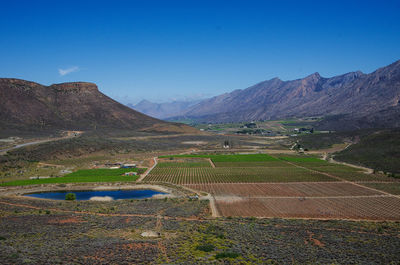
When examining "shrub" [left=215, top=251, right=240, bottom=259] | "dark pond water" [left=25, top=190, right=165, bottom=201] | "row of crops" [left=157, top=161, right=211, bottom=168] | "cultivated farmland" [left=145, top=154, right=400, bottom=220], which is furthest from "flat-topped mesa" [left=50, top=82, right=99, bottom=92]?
"shrub" [left=215, top=251, right=240, bottom=259]

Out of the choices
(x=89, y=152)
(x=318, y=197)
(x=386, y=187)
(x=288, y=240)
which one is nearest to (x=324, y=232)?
(x=288, y=240)

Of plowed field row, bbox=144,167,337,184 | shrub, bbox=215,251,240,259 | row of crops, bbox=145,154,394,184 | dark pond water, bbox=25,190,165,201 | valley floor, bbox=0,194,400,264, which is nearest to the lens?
valley floor, bbox=0,194,400,264

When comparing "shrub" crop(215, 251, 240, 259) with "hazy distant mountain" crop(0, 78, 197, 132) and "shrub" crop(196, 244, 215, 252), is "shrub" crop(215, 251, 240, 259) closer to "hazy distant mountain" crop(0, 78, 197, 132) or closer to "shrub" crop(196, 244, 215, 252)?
"shrub" crop(196, 244, 215, 252)

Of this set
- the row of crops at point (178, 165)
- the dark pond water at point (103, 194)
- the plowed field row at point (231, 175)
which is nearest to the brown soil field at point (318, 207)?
the dark pond water at point (103, 194)

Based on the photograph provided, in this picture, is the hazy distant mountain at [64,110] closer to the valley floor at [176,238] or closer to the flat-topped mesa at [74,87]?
the flat-topped mesa at [74,87]

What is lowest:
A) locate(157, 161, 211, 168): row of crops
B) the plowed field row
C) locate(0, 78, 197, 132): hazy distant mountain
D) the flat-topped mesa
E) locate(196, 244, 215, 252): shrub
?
the plowed field row

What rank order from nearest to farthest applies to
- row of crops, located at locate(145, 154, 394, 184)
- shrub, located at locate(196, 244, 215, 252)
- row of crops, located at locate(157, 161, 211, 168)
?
shrub, located at locate(196, 244, 215, 252) < row of crops, located at locate(145, 154, 394, 184) < row of crops, located at locate(157, 161, 211, 168)
